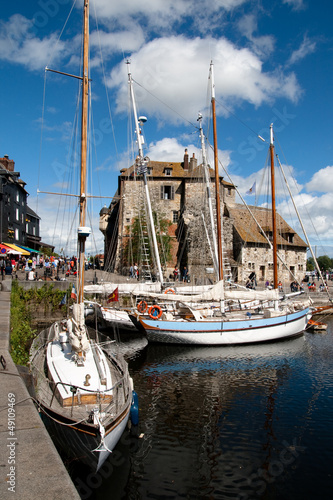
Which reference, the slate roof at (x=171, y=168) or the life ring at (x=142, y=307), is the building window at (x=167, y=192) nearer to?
the slate roof at (x=171, y=168)

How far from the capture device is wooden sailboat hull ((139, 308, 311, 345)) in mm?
20375

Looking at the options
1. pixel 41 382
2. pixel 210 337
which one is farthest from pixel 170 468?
pixel 210 337

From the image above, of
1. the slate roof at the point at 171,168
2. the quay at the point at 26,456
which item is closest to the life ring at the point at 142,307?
the quay at the point at 26,456

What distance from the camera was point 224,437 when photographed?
31.8 feet

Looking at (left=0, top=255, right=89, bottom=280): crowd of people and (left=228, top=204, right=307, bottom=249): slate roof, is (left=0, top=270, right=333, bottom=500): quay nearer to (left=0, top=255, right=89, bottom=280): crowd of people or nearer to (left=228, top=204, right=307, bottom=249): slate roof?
(left=0, top=255, right=89, bottom=280): crowd of people

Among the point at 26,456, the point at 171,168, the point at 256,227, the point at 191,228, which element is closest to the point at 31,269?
the point at 191,228

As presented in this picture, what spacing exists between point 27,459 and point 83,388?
373cm

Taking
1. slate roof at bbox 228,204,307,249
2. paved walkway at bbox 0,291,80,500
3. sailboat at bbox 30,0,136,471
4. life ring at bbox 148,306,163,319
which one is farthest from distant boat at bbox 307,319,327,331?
paved walkway at bbox 0,291,80,500

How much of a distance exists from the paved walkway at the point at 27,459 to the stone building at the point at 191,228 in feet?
117

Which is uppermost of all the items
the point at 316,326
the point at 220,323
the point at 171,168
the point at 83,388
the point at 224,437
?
the point at 171,168

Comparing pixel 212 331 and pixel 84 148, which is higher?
pixel 84 148

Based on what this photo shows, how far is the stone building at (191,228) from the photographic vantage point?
43.8 meters

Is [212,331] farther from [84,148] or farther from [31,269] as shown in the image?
[31,269]

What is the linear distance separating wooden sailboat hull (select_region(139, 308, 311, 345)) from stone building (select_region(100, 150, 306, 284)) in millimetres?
18823
